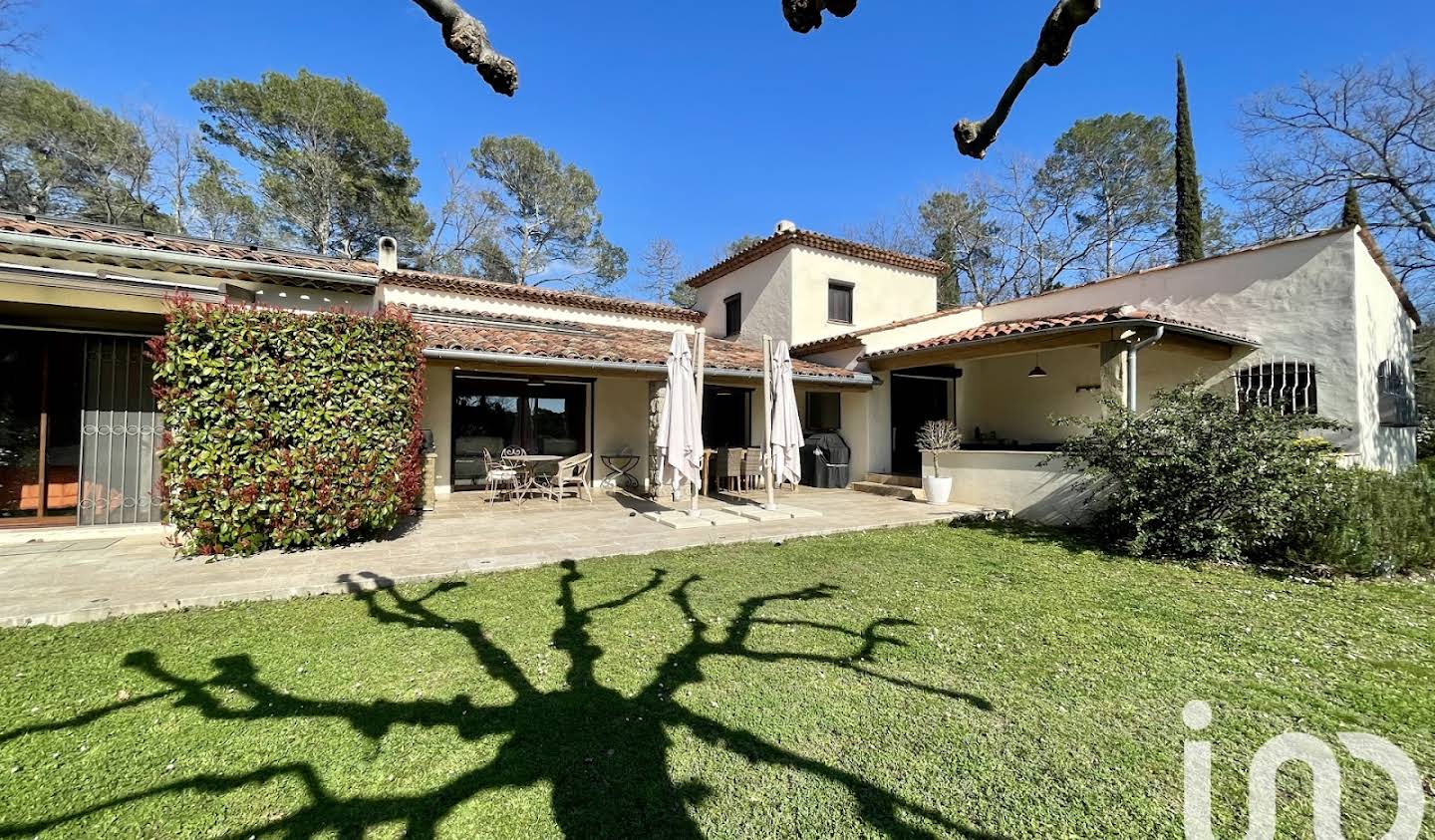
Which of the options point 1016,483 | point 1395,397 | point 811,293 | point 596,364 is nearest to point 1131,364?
point 1016,483

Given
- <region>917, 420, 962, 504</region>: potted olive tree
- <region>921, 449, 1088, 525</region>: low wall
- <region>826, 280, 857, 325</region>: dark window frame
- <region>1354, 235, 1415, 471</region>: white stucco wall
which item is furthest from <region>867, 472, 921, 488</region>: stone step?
<region>1354, 235, 1415, 471</region>: white stucco wall

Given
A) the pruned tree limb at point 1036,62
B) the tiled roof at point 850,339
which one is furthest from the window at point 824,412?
the pruned tree limb at point 1036,62

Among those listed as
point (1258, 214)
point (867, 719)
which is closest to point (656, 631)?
point (867, 719)

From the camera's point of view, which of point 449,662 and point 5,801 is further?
point 449,662

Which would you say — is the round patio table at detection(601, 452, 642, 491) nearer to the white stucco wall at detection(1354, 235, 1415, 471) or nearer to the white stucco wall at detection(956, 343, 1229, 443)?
the white stucco wall at detection(956, 343, 1229, 443)

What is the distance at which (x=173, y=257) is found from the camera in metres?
7.90

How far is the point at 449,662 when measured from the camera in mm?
3521

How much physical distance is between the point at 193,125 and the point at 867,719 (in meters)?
29.8

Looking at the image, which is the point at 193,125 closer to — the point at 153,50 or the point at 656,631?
the point at 153,50

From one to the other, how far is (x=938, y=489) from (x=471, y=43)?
32.9 feet

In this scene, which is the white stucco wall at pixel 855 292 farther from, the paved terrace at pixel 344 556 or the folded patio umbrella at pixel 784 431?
the paved terrace at pixel 344 556

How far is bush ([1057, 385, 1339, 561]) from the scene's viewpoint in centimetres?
601
